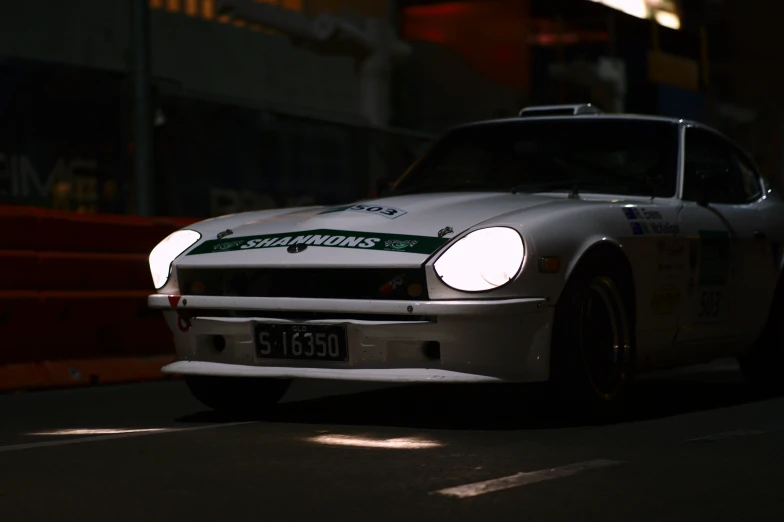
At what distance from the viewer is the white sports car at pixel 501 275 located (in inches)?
223

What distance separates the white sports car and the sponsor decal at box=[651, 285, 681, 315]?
0.01 metres

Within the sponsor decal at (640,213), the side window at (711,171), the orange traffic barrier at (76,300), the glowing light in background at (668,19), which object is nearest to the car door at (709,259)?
the side window at (711,171)

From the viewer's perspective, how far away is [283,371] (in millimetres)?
5840

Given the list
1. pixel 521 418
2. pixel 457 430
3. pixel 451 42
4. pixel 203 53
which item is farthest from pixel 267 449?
pixel 451 42

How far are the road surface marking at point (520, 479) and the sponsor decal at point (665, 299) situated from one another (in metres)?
1.67

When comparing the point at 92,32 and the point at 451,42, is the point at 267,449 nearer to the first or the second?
the point at 92,32

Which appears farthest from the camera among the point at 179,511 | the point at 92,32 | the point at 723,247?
the point at 92,32

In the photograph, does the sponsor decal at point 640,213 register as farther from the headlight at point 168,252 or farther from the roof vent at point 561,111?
the headlight at point 168,252

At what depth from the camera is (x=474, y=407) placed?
6762 mm

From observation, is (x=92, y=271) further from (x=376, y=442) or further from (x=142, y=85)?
(x=376, y=442)

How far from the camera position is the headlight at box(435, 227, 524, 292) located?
5.64 m

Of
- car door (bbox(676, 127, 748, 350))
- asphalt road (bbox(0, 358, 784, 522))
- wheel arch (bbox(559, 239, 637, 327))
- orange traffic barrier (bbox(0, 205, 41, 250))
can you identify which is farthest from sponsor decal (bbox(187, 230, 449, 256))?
orange traffic barrier (bbox(0, 205, 41, 250))

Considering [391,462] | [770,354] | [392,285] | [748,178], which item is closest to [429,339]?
[392,285]

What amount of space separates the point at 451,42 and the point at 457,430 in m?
21.2
